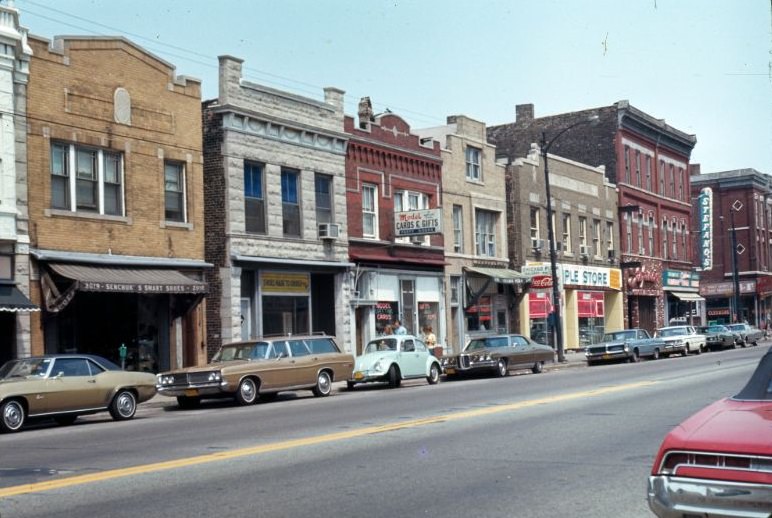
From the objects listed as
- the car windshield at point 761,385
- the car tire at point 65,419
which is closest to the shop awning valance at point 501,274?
the car tire at point 65,419

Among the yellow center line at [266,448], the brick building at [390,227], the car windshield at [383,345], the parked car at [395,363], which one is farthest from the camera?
the brick building at [390,227]

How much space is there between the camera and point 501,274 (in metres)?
42.0

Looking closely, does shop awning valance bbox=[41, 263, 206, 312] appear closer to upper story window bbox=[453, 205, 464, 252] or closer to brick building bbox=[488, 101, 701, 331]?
upper story window bbox=[453, 205, 464, 252]

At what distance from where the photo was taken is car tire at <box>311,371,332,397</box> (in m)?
24.1

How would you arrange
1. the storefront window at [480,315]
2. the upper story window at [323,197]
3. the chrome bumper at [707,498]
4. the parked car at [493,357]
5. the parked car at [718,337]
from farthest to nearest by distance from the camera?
the parked car at [718,337]
the storefront window at [480,315]
the upper story window at [323,197]
the parked car at [493,357]
the chrome bumper at [707,498]

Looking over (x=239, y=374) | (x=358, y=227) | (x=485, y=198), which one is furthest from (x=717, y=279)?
(x=239, y=374)

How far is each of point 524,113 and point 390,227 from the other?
25.1m

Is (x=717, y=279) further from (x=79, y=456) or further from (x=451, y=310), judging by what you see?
(x=79, y=456)

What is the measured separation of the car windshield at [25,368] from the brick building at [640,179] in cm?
4120

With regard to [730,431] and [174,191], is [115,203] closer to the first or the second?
[174,191]

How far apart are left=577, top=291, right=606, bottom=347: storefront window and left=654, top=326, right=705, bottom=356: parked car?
608 cm

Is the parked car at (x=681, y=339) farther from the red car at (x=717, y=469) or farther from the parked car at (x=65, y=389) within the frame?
the red car at (x=717, y=469)

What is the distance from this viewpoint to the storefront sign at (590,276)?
49562 millimetres

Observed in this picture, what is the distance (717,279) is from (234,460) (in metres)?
79.5
